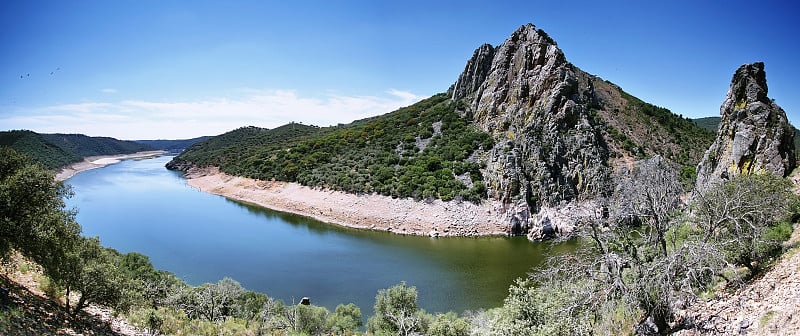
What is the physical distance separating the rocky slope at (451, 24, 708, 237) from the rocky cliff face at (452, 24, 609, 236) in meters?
0.10

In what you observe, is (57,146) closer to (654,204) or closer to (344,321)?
(344,321)

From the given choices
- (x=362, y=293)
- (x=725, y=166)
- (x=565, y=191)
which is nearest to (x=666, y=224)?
(x=725, y=166)

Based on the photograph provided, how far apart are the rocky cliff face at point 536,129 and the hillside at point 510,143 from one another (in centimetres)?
14

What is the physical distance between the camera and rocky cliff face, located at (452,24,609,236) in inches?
1642

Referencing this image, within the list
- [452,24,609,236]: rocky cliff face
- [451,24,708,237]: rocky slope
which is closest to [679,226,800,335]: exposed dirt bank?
[451,24,708,237]: rocky slope

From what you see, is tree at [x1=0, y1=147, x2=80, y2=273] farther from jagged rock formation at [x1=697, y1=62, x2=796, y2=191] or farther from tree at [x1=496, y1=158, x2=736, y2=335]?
jagged rock formation at [x1=697, y1=62, x2=796, y2=191]

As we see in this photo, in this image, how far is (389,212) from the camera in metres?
43.9

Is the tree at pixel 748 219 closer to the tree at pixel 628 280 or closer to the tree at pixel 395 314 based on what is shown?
the tree at pixel 628 280

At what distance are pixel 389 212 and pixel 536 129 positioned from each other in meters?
20.5

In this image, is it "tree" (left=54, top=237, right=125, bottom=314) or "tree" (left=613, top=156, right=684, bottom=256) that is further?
"tree" (left=54, top=237, right=125, bottom=314)

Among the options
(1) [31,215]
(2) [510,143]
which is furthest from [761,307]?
(2) [510,143]

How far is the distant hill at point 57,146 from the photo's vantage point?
271ft

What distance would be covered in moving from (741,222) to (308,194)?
47421 millimetres

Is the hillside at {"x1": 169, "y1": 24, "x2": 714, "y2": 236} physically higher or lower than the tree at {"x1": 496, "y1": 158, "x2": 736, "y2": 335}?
higher
